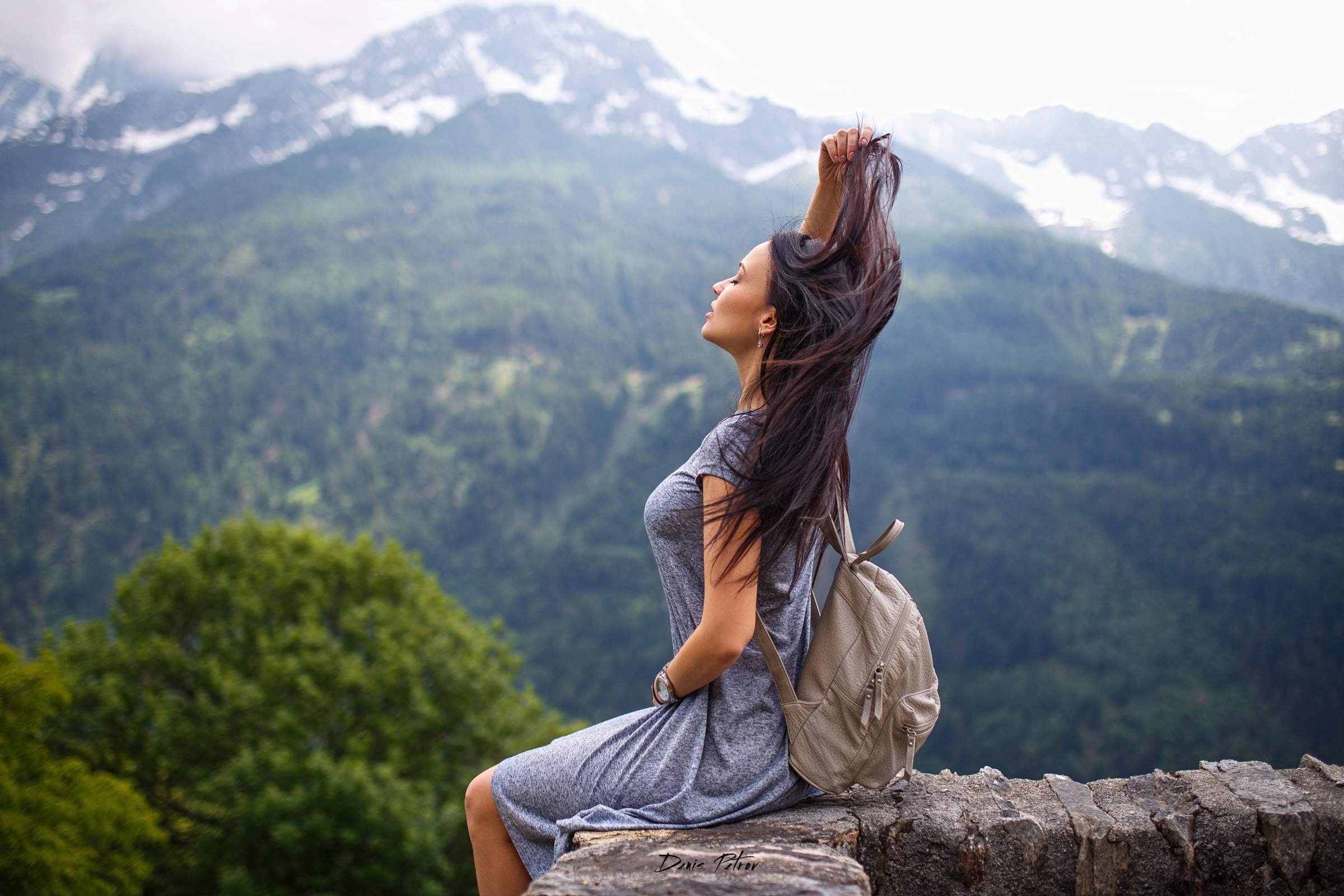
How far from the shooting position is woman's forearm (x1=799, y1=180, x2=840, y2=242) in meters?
3.12

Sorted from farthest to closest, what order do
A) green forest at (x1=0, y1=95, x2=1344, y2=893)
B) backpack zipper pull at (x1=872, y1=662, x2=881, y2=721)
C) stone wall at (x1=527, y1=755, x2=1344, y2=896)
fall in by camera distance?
green forest at (x1=0, y1=95, x2=1344, y2=893), stone wall at (x1=527, y1=755, x2=1344, y2=896), backpack zipper pull at (x1=872, y1=662, x2=881, y2=721)

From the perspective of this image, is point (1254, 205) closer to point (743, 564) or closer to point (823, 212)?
point (823, 212)

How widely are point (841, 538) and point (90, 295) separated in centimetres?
22662

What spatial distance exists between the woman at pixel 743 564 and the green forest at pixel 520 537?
1.42ft

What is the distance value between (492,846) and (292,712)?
14798 millimetres

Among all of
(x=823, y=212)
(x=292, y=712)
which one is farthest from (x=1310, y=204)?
(x=823, y=212)

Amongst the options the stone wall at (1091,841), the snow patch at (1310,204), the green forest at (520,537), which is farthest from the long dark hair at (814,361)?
the snow patch at (1310,204)

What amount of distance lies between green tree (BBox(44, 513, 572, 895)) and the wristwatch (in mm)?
12850

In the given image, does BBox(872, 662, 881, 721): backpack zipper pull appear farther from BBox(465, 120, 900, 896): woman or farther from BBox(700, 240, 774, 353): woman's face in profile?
BBox(700, 240, 774, 353): woman's face in profile

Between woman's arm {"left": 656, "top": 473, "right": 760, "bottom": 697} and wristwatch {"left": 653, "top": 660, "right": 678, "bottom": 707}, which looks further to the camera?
wristwatch {"left": 653, "top": 660, "right": 678, "bottom": 707}

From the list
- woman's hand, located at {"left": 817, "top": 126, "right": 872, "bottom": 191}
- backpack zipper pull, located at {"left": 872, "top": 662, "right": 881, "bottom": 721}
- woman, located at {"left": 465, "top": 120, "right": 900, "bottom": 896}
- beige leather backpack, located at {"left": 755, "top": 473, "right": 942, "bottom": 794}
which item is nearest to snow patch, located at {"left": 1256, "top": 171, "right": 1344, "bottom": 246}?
woman's hand, located at {"left": 817, "top": 126, "right": 872, "bottom": 191}

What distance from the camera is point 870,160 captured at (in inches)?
118

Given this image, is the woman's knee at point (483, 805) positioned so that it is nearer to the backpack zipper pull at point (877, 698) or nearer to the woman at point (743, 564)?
the woman at point (743, 564)

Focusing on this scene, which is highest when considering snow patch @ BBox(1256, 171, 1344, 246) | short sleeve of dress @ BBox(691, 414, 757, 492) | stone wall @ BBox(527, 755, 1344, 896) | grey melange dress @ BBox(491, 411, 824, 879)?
short sleeve of dress @ BBox(691, 414, 757, 492)
